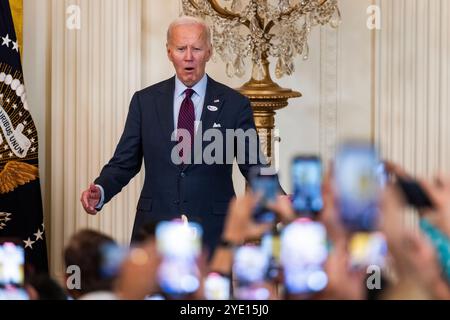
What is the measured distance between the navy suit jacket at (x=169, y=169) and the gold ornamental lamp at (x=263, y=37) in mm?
1095

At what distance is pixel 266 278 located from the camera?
6.74ft

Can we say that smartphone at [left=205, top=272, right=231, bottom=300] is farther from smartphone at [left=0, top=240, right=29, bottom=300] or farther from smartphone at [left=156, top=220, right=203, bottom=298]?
smartphone at [left=0, top=240, right=29, bottom=300]

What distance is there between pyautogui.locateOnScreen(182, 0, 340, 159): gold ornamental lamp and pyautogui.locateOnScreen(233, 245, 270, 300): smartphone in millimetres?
3038

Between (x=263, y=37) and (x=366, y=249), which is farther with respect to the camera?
(x=263, y=37)

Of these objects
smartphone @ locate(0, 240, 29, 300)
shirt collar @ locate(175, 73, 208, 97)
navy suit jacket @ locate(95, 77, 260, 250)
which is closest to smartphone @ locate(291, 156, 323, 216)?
smartphone @ locate(0, 240, 29, 300)

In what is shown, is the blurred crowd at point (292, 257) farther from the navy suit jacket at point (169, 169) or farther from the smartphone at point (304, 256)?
the navy suit jacket at point (169, 169)

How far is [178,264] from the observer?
200 cm

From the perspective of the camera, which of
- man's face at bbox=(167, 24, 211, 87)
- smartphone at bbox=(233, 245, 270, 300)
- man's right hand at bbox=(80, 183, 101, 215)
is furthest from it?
man's face at bbox=(167, 24, 211, 87)

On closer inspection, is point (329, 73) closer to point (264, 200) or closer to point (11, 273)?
point (264, 200)

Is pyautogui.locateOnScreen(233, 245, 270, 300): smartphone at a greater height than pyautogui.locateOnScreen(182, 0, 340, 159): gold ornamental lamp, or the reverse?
pyautogui.locateOnScreen(182, 0, 340, 159): gold ornamental lamp

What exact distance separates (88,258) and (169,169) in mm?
1924

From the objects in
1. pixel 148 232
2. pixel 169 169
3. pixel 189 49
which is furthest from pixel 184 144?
pixel 148 232

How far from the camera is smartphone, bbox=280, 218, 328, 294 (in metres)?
1.91

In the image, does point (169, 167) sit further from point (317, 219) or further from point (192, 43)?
point (317, 219)
